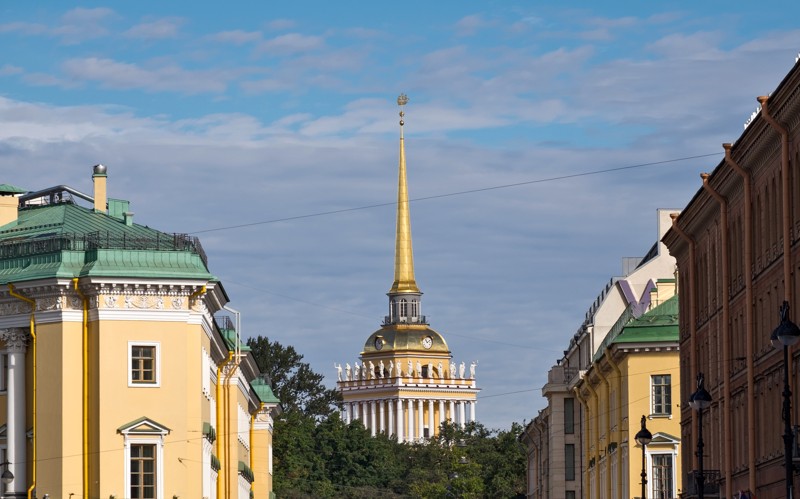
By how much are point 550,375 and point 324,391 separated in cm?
7881

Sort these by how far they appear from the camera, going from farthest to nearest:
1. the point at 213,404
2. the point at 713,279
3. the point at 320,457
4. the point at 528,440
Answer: the point at 320,457
the point at 528,440
the point at 213,404
the point at 713,279

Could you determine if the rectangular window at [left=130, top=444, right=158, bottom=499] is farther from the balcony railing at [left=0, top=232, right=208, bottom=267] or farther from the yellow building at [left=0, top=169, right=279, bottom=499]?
the balcony railing at [left=0, top=232, right=208, bottom=267]

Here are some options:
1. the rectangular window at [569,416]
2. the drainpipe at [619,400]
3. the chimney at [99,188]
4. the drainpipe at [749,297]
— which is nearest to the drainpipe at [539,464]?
the rectangular window at [569,416]

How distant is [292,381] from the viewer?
177 meters

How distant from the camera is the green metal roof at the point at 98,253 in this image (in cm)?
6300

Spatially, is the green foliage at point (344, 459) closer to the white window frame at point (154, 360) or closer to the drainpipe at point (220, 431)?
the drainpipe at point (220, 431)

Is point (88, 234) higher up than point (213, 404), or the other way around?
point (88, 234)

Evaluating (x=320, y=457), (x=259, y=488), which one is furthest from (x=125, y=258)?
(x=320, y=457)

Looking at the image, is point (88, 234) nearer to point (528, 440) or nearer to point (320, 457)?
point (528, 440)

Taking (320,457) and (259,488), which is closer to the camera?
(259,488)

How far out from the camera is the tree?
17012 cm

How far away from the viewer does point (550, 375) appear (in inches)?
4225

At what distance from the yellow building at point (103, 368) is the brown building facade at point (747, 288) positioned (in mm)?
15949

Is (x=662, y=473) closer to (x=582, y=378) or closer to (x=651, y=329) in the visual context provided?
(x=651, y=329)
